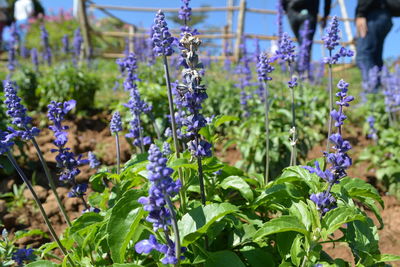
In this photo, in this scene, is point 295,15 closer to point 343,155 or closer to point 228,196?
point 228,196

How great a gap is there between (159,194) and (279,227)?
621 mm

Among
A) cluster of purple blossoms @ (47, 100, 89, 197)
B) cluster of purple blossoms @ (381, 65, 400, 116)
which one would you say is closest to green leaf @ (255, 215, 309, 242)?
cluster of purple blossoms @ (47, 100, 89, 197)

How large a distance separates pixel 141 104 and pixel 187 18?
3.34 ft

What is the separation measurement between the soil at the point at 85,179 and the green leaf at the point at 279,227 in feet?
1.93

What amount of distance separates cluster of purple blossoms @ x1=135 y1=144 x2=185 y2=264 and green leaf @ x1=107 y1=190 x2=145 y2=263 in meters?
0.18

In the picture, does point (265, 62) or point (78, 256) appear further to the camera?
point (265, 62)

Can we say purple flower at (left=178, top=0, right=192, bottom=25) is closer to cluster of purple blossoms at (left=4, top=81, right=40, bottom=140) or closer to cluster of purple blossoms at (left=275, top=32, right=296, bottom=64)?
cluster of purple blossoms at (left=275, top=32, right=296, bottom=64)

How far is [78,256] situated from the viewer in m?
2.22

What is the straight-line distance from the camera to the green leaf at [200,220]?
163 centimetres

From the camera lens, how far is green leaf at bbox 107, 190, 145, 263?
5.70 ft

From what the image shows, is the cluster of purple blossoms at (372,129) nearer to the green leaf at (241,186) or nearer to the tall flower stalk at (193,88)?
the green leaf at (241,186)

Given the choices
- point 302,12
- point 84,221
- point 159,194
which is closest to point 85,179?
point 84,221

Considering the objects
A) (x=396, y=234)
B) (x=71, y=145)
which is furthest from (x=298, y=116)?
(x=71, y=145)

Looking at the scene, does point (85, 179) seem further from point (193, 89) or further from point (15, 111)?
point (193, 89)
